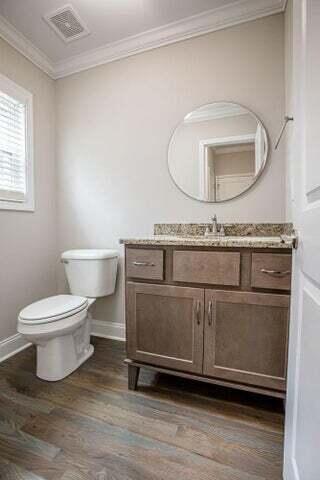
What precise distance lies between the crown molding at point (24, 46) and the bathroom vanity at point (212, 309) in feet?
5.79

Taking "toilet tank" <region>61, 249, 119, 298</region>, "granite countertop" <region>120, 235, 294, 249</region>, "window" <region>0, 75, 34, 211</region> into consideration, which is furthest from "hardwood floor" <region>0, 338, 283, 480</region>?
"window" <region>0, 75, 34, 211</region>

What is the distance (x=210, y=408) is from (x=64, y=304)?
1.05 metres

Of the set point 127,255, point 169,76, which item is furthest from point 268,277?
point 169,76

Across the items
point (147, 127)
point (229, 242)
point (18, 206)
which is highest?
point (147, 127)

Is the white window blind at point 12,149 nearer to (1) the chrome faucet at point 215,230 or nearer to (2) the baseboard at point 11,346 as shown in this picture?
(2) the baseboard at point 11,346

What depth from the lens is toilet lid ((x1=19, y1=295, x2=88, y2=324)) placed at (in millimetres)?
1422

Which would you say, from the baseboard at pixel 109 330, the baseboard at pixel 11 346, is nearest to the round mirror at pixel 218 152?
the baseboard at pixel 109 330

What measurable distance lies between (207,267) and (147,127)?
127 cm

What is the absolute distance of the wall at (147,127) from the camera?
162cm

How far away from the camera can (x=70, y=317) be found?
1.52m

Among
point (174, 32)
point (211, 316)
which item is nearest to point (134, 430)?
point (211, 316)

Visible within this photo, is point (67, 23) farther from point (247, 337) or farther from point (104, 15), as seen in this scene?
point (247, 337)

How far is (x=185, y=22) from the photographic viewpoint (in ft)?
5.65

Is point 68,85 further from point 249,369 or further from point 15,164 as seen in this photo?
point 249,369
